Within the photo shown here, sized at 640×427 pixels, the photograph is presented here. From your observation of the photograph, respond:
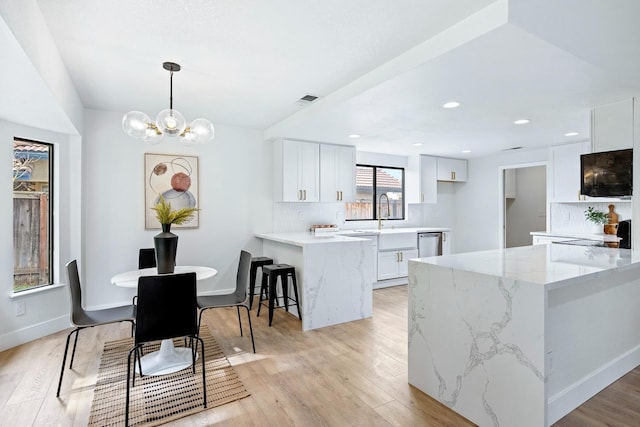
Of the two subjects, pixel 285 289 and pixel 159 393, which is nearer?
pixel 159 393

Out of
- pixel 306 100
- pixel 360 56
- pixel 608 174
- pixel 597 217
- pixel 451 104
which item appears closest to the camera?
pixel 360 56

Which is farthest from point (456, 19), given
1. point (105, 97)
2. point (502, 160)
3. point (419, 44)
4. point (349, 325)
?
point (502, 160)

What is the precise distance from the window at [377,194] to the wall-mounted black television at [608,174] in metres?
3.28

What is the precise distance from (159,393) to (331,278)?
6.41 ft

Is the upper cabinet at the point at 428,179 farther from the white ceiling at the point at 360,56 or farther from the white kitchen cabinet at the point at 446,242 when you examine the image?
the white ceiling at the point at 360,56

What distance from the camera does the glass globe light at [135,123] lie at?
2.60 m

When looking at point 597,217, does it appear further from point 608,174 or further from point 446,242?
point 608,174

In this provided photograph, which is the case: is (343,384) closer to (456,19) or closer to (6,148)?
(456,19)

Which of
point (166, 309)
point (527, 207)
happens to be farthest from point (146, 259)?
point (527, 207)

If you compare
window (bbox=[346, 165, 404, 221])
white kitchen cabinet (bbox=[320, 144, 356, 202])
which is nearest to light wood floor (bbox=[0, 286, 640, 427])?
white kitchen cabinet (bbox=[320, 144, 356, 202])

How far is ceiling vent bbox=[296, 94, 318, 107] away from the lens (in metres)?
3.55

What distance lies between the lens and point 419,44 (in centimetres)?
240

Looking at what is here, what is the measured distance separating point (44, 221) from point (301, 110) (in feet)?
9.88

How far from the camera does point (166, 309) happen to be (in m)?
2.25
